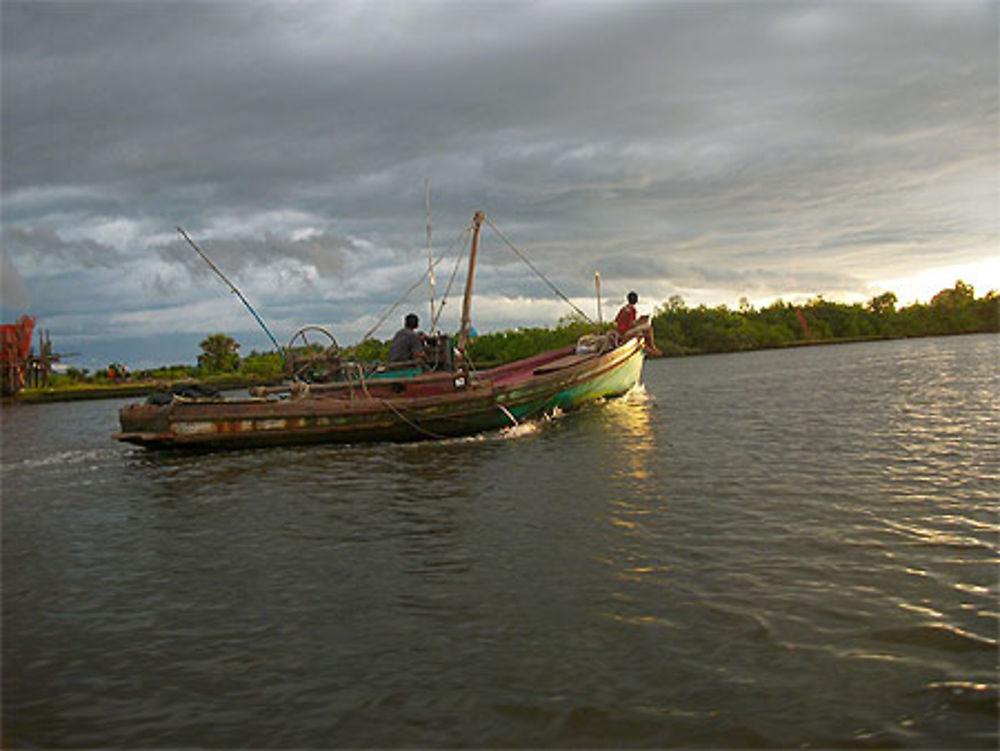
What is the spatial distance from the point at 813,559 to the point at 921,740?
2794 mm

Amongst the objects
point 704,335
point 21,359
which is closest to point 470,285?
point 21,359

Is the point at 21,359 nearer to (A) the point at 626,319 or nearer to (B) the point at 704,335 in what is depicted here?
(A) the point at 626,319

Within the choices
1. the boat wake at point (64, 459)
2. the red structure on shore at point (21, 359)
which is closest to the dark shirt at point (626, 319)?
the boat wake at point (64, 459)

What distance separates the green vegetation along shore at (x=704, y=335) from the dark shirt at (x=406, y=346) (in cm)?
2464

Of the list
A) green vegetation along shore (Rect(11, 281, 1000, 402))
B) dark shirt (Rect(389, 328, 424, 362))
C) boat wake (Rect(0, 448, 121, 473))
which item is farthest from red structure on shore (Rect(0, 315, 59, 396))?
dark shirt (Rect(389, 328, 424, 362))

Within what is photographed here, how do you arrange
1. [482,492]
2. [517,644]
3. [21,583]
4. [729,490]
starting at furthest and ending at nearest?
[482,492] → [729,490] → [21,583] → [517,644]

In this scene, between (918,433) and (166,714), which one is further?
(918,433)

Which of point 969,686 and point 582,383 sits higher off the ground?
point 582,383

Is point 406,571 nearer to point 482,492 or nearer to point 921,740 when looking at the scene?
point 482,492

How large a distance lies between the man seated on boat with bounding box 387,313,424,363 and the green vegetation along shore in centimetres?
2465

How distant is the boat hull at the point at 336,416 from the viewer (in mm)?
15375

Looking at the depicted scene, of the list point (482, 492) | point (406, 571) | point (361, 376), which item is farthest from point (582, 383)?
point (406, 571)

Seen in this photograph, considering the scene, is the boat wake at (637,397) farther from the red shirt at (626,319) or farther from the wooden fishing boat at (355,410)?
the wooden fishing boat at (355,410)

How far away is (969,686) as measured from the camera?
4.27 metres
